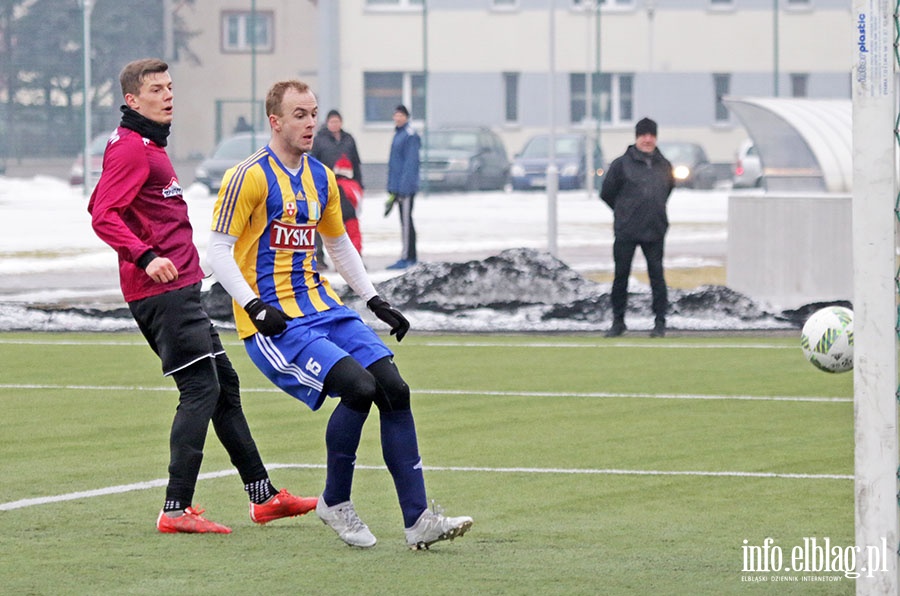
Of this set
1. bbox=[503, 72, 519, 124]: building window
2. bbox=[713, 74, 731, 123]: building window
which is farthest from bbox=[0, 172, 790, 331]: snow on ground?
bbox=[503, 72, 519, 124]: building window

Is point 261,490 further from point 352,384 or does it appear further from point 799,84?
point 799,84

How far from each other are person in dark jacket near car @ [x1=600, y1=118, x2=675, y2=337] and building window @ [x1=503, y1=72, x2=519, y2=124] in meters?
42.0

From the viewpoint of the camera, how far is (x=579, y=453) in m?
9.48

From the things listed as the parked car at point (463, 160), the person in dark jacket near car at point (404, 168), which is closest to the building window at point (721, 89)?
the parked car at point (463, 160)

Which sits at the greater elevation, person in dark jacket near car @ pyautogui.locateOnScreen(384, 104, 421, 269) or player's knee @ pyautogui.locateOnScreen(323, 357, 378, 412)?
person in dark jacket near car @ pyautogui.locateOnScreen(384, 104, 421, 269)

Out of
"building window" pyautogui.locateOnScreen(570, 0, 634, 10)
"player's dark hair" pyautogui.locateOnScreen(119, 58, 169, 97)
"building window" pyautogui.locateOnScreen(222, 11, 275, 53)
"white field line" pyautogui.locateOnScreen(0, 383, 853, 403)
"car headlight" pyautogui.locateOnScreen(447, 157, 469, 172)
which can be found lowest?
"white field line" pyautogui.locateOnScreen(0, 383, 853, 403)

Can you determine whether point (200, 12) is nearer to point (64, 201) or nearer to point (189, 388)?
point (64, 201)

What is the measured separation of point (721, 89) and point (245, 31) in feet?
51.0

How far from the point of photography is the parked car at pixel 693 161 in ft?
175

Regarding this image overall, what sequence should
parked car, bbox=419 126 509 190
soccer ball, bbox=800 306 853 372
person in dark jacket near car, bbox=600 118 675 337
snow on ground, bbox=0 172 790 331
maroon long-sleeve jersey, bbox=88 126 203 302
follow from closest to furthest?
maroon long-sleeve jersey, bbox=88 126 203 302 → soccer ball, bbox=800 306 853 372 → person in dark jacket near car, bbox=600 118 675 337 → snow on ground, bbox=0 172 790 331 → parked car, bbox=419 126 509 190

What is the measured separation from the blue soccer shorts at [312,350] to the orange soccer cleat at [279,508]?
23.8 inches

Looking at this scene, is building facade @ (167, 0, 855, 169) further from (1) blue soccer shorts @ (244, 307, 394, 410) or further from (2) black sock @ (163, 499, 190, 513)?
(1) blue soccer shorts @ (244, 307, 394, 410)

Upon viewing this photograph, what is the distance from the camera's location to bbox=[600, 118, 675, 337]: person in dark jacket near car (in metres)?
16.0

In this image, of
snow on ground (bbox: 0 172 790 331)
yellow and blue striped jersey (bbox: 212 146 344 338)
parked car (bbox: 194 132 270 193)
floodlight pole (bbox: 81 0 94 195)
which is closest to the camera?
yellow and blue striped jersey (bbox: 212 146 344 338)
